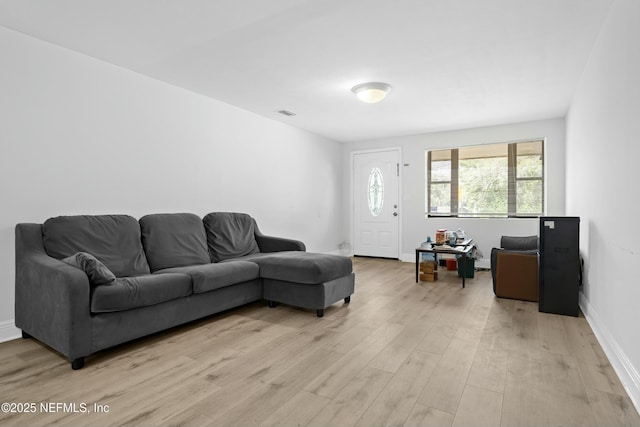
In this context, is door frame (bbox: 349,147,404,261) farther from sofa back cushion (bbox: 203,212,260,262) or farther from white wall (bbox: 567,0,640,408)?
white wall (bbox: 567,0,640,408)

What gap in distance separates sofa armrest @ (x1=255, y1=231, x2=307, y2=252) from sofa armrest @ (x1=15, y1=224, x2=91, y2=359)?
229cm

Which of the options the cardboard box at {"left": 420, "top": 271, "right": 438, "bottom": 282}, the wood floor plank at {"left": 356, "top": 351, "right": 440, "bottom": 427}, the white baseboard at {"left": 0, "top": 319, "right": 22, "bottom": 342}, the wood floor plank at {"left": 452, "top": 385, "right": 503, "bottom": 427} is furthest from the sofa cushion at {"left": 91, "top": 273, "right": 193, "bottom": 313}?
the cardboard box at {"left": 420, "top": 271, "right": 438, "bottom": 282}

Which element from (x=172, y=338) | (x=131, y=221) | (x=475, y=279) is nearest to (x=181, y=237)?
(x=131, y=221)

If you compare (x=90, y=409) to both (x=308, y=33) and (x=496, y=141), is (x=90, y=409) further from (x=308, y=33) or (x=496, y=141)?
(x=496, y=141)

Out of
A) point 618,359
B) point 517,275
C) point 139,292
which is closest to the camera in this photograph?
point 618,359

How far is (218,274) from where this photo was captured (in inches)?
125

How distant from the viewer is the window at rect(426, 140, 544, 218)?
5.80 m

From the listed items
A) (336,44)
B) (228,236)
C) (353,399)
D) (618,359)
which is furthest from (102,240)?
(618,359)

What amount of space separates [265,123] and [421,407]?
14.8ft

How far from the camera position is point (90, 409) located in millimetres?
1815

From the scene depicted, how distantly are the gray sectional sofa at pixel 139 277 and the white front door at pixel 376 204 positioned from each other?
11.1 ft

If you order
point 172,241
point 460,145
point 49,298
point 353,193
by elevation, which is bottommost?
point 49,298

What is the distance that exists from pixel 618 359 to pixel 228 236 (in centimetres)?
357

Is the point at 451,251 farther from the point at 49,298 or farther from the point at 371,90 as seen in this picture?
the point at 49,298
